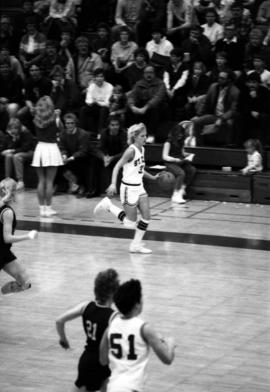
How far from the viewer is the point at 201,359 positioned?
10602mm

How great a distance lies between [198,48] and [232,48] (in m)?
0.77

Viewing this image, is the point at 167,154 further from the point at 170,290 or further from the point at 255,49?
the point at 170,290

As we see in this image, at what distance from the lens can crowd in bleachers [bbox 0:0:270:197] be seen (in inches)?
787

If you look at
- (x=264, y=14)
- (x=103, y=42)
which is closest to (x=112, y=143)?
(x=103, y=42)

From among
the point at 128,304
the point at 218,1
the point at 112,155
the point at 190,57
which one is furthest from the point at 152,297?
the point at 218,1

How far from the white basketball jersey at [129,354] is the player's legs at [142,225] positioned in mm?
7533

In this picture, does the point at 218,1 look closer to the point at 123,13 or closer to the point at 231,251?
the point at 123,13

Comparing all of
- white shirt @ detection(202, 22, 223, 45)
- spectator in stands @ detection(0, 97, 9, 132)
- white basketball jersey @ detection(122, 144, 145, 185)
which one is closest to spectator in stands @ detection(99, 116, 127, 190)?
spectator in stands @ detection(0, 97, 9, 132)

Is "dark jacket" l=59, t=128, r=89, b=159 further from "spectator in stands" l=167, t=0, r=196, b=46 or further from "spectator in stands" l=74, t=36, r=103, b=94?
"spectator in stands" l=167, t=0, r=196, b=46

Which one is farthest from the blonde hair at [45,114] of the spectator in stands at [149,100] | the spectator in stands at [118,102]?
the spectator in stands at [149,100]

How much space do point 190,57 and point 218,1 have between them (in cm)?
229

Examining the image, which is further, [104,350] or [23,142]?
[23,142]

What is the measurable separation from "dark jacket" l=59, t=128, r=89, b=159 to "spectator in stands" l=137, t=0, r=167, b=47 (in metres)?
3.94

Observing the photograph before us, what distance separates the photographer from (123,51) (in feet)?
72.6
